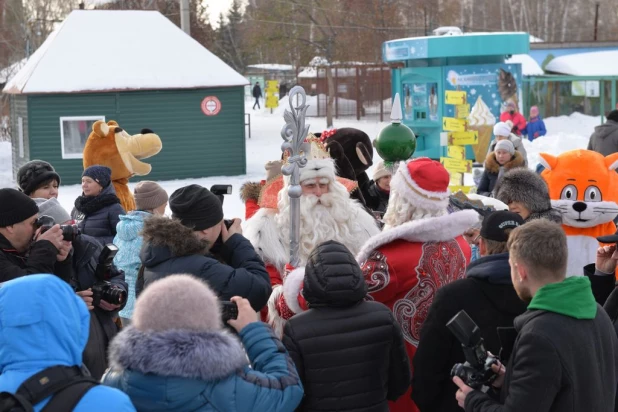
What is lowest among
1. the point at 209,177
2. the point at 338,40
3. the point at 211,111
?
the point at 209,177

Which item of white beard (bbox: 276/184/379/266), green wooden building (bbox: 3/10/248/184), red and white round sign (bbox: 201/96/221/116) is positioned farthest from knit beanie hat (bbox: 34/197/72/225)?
red and white round sign (bbox: 201/96/221/116)

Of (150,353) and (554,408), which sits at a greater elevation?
(150,353)

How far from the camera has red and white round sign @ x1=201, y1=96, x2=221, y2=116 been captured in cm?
1973

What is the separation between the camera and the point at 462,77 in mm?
20250

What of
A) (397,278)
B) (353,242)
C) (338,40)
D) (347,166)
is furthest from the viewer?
(338,40)

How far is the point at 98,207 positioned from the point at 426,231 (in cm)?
339

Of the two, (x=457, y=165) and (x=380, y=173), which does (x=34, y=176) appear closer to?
(x=380, y=173)

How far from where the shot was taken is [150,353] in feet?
8.74

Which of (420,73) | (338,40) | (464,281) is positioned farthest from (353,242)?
(338,40)

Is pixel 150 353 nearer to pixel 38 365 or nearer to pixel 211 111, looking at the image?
pixel 38 365

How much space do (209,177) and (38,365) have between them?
1764 cm

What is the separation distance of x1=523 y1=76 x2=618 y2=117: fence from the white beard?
25690mm

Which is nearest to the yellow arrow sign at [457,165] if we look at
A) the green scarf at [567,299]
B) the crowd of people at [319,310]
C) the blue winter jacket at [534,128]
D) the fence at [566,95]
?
the crowd of people at [319,310]

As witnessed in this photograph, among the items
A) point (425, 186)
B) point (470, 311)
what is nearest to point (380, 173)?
point (425, 186)
